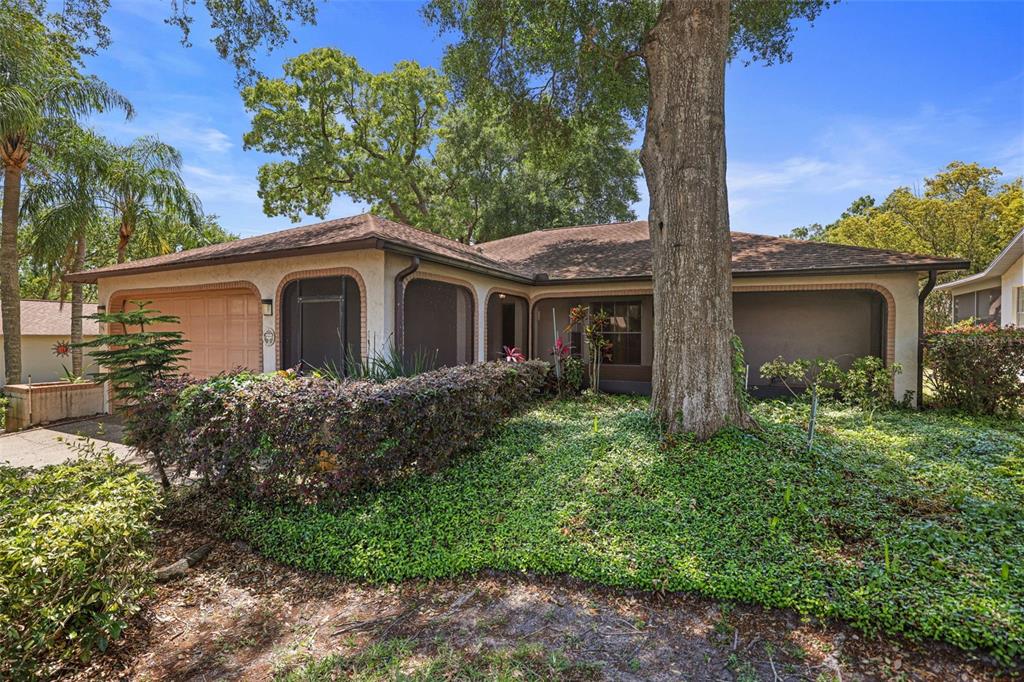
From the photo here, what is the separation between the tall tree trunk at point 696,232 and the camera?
221 inches

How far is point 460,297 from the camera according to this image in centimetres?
1085

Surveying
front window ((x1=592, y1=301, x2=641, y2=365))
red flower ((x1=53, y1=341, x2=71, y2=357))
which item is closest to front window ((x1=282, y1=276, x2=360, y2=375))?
red flower ((x1=53, y1=341, x2=71, y2=357))

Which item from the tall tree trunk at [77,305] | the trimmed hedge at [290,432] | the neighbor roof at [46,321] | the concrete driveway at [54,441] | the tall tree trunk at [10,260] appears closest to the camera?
the trimmed hedge at [290,432]

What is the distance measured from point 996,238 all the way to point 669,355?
22.1 meters

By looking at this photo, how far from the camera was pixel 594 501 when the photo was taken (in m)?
4.31

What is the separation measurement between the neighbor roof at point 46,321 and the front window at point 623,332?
2130cm

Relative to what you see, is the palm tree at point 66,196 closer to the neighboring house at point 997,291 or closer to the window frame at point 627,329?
the window frame at point 627,329

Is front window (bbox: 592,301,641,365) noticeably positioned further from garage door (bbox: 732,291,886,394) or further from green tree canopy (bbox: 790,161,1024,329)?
green tree canopy (bbox: 790,161,1024,329)

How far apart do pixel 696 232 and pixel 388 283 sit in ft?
14.8

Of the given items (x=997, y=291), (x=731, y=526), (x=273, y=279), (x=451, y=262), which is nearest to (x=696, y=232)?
(x=731, y=526)

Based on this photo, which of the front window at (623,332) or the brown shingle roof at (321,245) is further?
the front window at (623,332)

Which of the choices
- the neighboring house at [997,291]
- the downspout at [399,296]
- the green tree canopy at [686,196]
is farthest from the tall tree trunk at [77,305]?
the neighboring house at [997,291]

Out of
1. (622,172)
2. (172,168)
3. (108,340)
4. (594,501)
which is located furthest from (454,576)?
(622,172)

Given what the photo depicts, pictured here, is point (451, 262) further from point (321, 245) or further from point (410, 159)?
point (410, 159)
